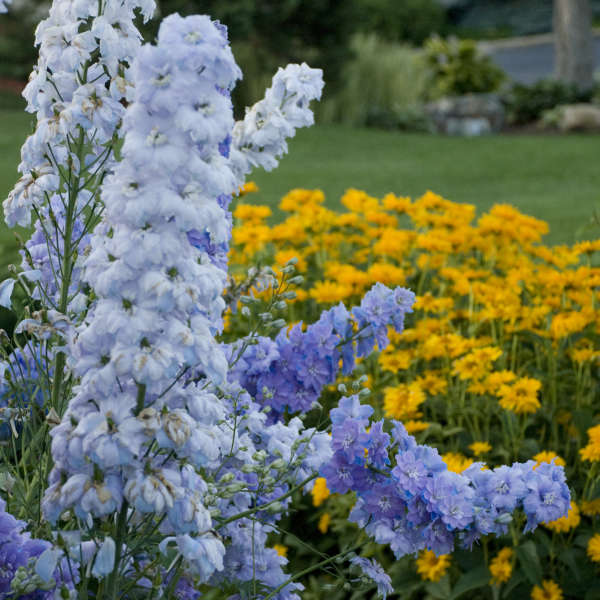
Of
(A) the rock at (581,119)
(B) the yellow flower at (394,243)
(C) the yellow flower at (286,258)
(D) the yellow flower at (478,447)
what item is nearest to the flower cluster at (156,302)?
(D) the yellow flower at (478,447)

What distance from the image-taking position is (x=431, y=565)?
93.7 inches

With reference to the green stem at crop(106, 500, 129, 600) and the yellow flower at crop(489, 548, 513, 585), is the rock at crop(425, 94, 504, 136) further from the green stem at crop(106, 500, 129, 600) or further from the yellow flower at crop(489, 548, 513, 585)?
the green stem at crop(106, 500, 129, 600)

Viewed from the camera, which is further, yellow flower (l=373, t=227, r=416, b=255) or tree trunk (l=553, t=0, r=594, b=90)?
tree trunk (l=553, t=0, r=594, b=90)

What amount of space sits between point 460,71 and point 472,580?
12.2m

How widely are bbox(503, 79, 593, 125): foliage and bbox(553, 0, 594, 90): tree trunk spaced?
1.81 feet

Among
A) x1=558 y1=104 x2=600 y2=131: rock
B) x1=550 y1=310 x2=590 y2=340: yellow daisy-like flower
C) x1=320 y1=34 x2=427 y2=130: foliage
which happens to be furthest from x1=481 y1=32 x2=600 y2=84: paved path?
x1=550 y1=310 x2=590 y2=340: yellow daisy-like flower

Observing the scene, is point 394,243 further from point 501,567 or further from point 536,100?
point 536,100

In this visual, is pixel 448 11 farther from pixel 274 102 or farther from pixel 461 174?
pixel 274 102

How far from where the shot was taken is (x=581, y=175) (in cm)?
916

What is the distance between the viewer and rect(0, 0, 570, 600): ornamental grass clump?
1086 millimetres

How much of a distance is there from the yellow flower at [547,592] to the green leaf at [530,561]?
8 cm

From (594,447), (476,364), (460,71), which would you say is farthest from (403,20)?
(594,447)

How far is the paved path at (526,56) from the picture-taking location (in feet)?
65.9

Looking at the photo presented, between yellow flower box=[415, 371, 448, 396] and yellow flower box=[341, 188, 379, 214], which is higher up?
yellow flower box=[341, 188, 379, 214]
